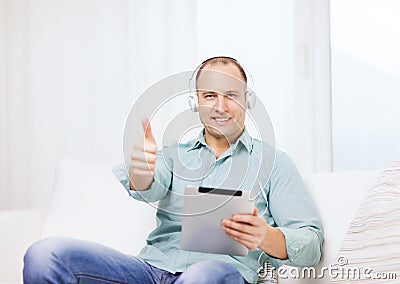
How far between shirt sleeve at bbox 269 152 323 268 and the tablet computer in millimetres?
124

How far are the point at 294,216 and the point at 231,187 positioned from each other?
6.4 inches

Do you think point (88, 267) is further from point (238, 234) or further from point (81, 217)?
point (81, 217)

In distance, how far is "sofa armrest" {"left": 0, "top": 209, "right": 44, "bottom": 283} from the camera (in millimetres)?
1996

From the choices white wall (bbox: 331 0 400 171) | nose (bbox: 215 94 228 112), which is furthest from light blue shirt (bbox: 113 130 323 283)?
white wall (bbox: 331 0 400 171)

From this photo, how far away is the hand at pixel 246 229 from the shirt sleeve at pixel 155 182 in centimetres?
27

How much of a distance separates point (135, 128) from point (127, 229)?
474mm

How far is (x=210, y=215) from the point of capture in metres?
1.46

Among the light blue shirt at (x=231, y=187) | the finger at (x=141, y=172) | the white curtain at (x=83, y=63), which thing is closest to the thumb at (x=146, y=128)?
the finger at (x=141, y=172)

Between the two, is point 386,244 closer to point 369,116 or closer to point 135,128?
point 135,128

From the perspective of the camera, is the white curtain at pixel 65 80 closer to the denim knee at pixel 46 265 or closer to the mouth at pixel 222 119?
the mouth at pixel 222 119

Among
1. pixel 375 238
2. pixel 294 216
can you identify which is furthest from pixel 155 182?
pixel 375 238

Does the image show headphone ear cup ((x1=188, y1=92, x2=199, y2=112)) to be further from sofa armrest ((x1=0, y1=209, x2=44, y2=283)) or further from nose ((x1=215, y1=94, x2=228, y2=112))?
sofa armrest ((x1=0, y1=209, x2=44, y2=283))

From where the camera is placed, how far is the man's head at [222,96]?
162 centimetres

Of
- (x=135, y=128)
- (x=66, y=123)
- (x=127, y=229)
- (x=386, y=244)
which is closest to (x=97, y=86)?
(x=66, y=123)
